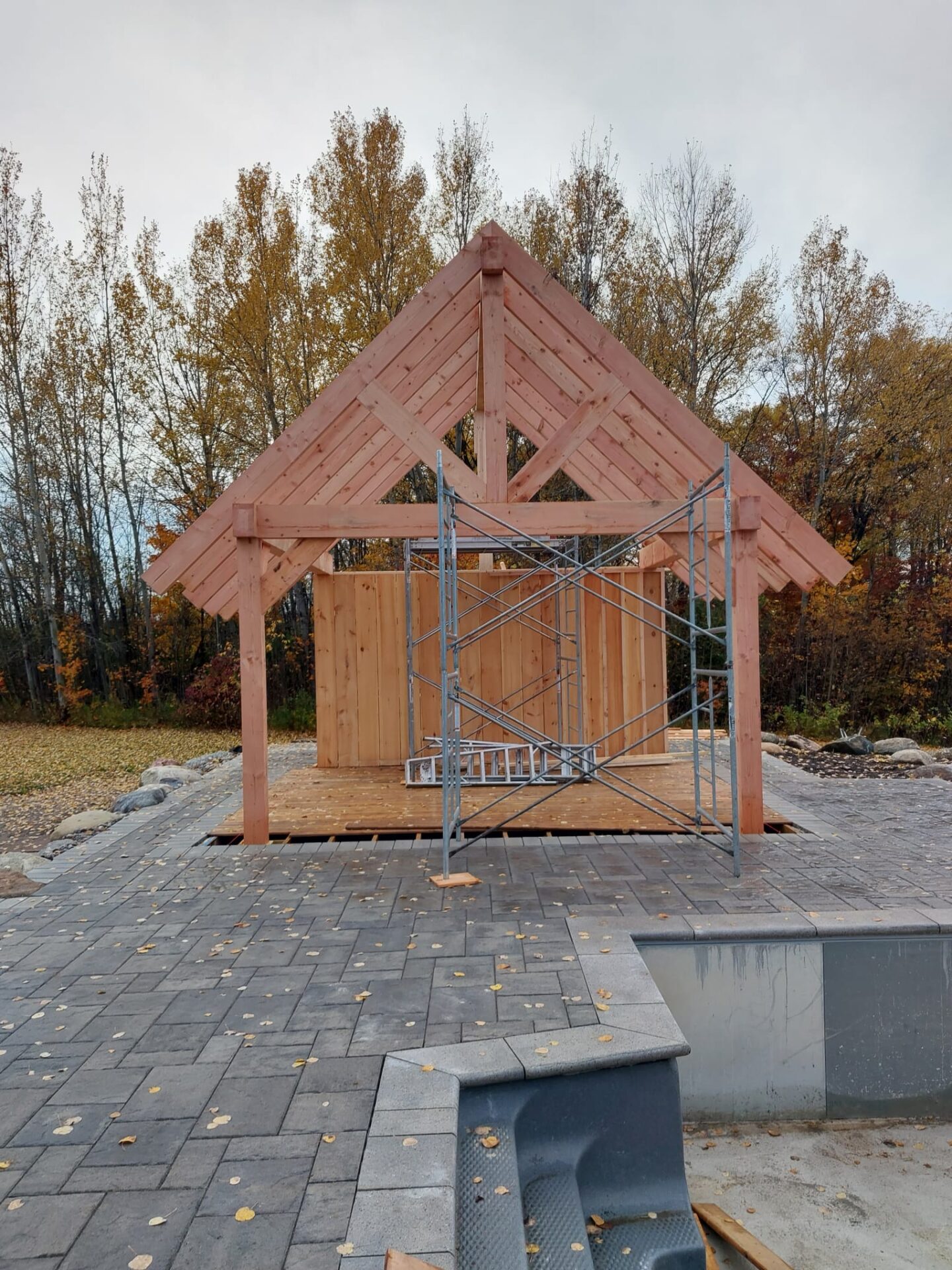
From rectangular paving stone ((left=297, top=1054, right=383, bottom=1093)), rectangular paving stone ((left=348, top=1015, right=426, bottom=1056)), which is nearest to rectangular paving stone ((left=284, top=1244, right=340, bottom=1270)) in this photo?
rectangular paving stone ((left=297, top=1054, right=383, bottom=1093))

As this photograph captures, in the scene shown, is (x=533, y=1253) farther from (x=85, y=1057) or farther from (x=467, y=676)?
(x=467, y=676)

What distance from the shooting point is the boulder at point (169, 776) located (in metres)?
9.88

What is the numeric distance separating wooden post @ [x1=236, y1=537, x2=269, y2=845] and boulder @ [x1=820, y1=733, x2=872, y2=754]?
301 inches

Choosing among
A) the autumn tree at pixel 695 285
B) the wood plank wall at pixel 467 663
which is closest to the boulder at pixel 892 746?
the wood plank wall at pixel 467 663

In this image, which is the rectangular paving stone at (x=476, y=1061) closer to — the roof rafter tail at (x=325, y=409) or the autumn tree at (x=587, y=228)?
the roof rafter tail at (x=325, y=409)

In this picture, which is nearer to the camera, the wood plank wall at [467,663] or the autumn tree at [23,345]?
the wood plank wall at [467,663]

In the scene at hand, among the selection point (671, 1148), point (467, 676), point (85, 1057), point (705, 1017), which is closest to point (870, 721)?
point (467, 676)

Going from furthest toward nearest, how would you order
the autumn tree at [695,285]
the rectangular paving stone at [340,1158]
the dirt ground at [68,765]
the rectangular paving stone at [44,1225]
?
the autumn tree at [695,285] < the dirt ground at [68,765] < the rectangular paving stone at [340,1158] < the rectangular paving stone at [44,1225]

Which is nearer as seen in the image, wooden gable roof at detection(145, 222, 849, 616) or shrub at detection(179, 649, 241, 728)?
wooden gable roof at detection(145, 222, 849, 616)

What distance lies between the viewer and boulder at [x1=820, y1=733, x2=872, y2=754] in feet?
35.8

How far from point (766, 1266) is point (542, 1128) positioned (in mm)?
831

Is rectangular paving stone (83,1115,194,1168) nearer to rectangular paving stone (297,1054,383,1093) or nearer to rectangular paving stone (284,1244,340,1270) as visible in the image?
rectangular paving stone (297,1054,383,1093)

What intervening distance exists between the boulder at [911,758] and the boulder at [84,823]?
8598mm

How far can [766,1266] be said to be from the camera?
2.83 meters
